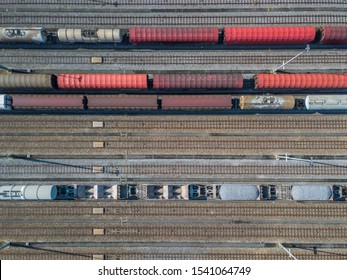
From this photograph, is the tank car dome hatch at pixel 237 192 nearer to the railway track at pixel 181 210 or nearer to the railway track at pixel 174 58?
the railway track at pixel 181 210

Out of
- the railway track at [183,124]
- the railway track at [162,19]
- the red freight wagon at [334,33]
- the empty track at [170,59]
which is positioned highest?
the railway track at [162,19]

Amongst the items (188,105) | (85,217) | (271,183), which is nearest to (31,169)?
(85,217)

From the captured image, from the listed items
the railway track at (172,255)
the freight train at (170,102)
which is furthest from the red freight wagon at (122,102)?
the railway track at (172,255)

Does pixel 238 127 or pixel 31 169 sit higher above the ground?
pixel 238 127

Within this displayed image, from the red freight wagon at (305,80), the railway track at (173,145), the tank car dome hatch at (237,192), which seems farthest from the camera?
the railway track at (173,145)

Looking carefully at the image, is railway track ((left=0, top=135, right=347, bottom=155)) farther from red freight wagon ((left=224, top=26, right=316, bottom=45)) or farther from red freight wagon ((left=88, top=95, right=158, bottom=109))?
red freight wagon ((left=224, top=26, right=316, bottom=45))
